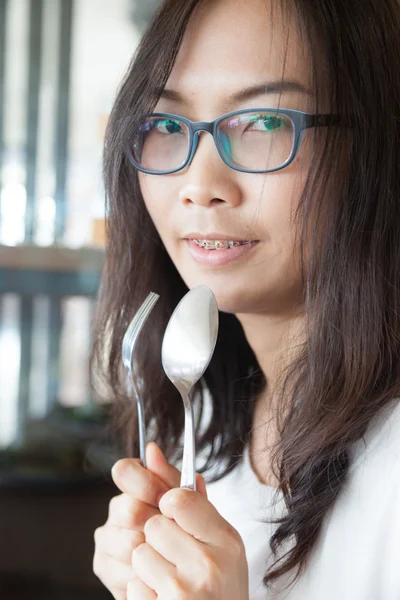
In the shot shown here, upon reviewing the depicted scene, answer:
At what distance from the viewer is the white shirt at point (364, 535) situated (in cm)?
81

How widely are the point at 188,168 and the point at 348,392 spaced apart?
1.08 ft

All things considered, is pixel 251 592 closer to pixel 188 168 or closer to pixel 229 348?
pixel 229 348

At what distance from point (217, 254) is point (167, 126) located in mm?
182

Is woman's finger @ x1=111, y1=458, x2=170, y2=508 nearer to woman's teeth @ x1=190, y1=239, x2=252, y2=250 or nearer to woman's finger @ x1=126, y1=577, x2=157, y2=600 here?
woman's finger @ x1=126, y1=577, x2=157, y2=600

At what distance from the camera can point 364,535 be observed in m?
0.82

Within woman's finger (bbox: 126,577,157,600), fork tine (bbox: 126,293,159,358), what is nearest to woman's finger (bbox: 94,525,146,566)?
woman's finger (bbox: 126,577,157,600)

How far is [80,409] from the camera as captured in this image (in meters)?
1.85

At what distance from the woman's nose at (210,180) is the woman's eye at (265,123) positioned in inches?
2.0

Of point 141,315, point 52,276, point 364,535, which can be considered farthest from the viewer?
point 52,276

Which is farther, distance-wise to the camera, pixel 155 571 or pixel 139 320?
pixel 139 320

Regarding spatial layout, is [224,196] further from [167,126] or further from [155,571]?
[155,571]

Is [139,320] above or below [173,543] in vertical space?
above

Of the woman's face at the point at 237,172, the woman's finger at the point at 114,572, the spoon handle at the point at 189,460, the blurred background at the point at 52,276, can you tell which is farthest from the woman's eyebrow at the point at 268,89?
the blurred background at the point at 52,276

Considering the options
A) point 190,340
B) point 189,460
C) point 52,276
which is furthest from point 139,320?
point 52,276
